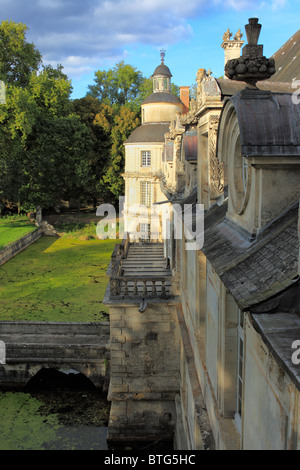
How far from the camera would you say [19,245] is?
1284 inches

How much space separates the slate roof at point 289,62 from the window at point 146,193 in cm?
1815

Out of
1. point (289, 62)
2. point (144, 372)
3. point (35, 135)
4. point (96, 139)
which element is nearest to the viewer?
point (144, 372)

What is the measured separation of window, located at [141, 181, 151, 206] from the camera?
34.8 m

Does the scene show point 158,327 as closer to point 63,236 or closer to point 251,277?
point 251,277

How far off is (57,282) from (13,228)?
558 inches

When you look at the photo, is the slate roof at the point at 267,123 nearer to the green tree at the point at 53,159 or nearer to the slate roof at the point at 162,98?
the slate roof at the point at 162,98

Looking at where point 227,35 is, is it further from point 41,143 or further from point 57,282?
point 41,143

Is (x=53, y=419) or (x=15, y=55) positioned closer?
(x=53, y=419)

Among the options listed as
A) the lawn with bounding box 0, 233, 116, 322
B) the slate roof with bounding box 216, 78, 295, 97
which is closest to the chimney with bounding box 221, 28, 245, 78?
the slate roof with bounding box 216, 78, 295, 97

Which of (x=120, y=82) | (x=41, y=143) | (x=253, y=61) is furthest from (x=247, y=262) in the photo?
(x=120, y=82)

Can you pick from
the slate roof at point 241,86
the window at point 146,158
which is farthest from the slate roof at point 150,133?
the slate roof at point 241,86

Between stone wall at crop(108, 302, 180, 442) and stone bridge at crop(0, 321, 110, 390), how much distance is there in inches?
82.5

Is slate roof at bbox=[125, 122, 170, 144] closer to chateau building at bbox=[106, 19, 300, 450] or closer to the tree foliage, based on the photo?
the tree foliage

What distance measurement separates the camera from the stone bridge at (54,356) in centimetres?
1459
